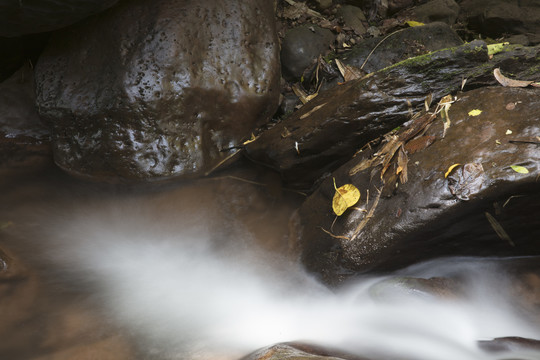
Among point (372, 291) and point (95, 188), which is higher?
point (95, 188)

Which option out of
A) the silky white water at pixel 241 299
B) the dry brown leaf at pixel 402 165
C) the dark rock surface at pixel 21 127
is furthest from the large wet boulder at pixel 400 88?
the dark rock surface at pixel 21 127

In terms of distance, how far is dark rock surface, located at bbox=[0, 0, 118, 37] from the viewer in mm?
3166

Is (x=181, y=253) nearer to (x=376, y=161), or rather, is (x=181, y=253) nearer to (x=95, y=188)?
(x=95, y=188)

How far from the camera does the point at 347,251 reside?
10.1 feet

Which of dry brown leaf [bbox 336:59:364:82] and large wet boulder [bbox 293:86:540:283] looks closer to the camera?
large wet boulder [bbox 293:86:540:283]

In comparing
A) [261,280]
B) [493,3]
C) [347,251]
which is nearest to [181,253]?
[261,280]

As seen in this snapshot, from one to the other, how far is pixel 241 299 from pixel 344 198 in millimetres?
1220

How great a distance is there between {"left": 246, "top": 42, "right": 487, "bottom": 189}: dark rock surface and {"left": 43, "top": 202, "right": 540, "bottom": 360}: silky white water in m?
1.10

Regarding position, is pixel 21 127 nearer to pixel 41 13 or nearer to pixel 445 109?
pixel 41 13

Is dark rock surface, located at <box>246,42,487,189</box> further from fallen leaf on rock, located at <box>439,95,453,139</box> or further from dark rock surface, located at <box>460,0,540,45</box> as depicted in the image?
dark rock surface, located at <box>460,0,540,45</box>

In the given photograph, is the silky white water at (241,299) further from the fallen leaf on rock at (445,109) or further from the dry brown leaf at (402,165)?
the fallen leaf on rock at (445,109)

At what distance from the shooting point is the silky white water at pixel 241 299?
292 centimetres

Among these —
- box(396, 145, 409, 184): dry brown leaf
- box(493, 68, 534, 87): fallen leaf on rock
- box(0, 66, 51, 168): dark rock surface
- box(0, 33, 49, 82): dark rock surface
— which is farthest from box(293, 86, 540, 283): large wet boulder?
box(0, 33, 49, 82): dark rock surface

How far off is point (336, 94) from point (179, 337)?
2.52 metres
